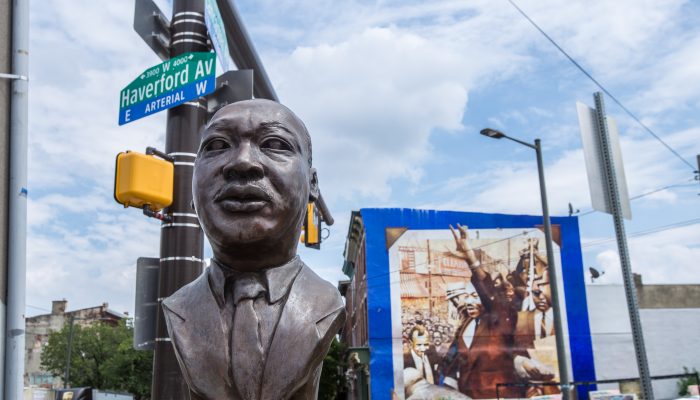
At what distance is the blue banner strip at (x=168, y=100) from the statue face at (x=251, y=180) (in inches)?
82.2

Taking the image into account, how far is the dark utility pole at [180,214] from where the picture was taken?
466cm

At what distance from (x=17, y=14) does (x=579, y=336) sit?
28.6m

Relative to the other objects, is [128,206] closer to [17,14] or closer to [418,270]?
[17,14]

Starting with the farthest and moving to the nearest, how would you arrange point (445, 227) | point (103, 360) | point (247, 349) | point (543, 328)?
point (103, 360) < point (445, 227) < point (543, 328) < point (247, 349)

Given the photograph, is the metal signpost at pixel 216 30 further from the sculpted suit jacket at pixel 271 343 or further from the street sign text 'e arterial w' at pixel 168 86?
the sculpted suit jacket at pixel 271 343

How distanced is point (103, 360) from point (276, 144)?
1725 inches

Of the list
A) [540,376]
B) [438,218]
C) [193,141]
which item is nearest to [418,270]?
[438,218]

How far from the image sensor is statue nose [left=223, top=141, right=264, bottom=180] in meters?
2.63

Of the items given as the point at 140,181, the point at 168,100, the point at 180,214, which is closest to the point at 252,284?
the point at 140,181

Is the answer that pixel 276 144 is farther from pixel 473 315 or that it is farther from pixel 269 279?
pixel 473 315

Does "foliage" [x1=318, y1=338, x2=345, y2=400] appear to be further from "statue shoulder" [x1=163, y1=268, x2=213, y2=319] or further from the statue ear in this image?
"statue shoulder" [x1=163, y1=268, x2=213, y2=319]

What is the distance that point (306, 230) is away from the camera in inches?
304

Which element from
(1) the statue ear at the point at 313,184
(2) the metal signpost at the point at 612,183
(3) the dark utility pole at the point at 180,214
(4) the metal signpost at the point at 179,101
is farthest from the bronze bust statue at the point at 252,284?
(4) the metal signpost at the point at 179,101

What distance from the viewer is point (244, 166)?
263 centimetres
